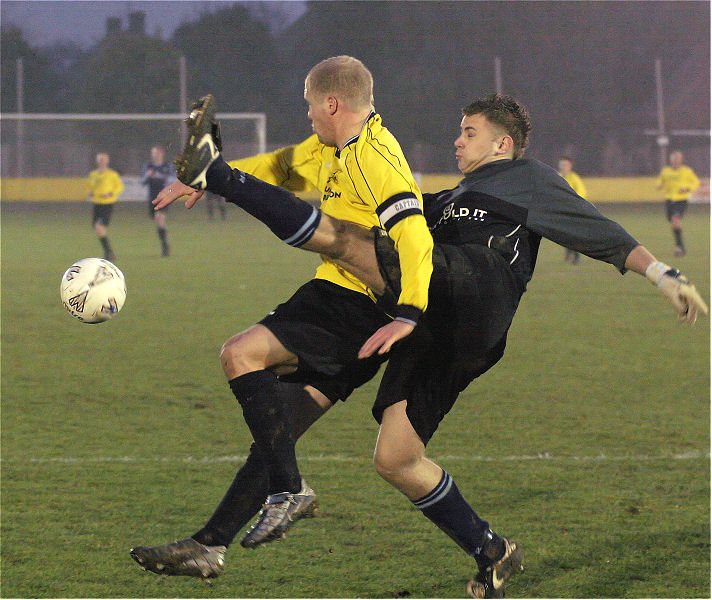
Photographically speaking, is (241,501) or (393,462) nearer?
(393,462)

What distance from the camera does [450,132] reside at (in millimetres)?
50312

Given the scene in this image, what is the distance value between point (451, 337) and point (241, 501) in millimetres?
1106

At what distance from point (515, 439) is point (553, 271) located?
1193cm

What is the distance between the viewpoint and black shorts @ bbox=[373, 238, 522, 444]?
14.1 ft

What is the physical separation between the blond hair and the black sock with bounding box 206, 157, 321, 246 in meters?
0.49

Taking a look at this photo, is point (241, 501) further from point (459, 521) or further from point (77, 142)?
point (77, 142)

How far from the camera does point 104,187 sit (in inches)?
794

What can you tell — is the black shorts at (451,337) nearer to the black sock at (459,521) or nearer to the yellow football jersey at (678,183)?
the black sock at (459,521)

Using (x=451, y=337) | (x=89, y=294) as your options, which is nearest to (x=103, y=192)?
(x=89, y=294)

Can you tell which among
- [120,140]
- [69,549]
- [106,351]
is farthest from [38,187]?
[69,549]

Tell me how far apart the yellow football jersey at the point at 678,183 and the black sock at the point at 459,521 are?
Result: 746 inches

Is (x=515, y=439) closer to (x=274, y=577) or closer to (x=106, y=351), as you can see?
(x=274, y=577)

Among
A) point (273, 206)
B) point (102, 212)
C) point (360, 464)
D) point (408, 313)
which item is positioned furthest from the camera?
point (102, 212)

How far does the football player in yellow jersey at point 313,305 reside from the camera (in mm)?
3924
